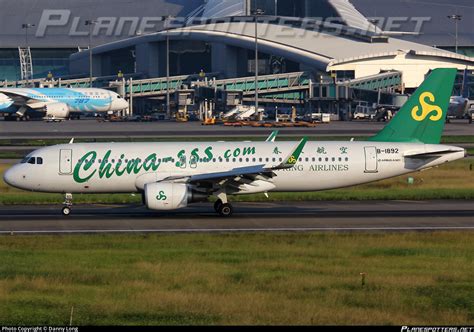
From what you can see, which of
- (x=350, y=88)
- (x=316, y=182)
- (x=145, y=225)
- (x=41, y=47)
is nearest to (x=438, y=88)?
(x=316, y=182)

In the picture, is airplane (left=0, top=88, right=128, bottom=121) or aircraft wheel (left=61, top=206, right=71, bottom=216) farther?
airplane (left=0, top=88, right=128, bottom=121)

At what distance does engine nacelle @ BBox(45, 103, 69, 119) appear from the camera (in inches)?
5556

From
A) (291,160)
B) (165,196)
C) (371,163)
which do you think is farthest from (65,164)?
(371,163)

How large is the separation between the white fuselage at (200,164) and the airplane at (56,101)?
93.7m

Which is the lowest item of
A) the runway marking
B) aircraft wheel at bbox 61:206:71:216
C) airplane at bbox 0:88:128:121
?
the runway marking

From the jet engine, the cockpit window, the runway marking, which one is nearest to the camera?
the runway marking

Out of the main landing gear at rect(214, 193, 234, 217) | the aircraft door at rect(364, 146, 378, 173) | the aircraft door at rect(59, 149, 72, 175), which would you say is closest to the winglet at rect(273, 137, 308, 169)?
the main landing gear at rect(214, 193, 234, 217)

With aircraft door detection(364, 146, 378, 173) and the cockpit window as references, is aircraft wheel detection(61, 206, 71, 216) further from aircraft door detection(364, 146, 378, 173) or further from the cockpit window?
aircraft door detection(364, 146, 378, 173)

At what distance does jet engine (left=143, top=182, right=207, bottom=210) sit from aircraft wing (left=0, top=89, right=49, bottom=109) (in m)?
99.8

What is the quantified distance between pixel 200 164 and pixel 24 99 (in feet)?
323

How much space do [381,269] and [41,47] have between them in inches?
6831

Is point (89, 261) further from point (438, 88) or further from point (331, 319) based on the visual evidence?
point (438, 88)

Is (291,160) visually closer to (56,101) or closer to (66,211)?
(66,211)

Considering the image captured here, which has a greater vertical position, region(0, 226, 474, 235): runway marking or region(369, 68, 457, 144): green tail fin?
region(369, 68, 457, 144): green tail fin
